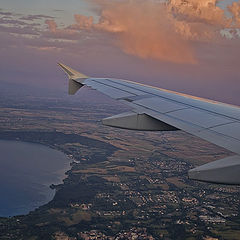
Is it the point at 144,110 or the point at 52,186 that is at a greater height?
the point at 144,110

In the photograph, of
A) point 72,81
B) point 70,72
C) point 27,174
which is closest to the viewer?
point 72,81

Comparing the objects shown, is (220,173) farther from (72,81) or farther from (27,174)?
(27,174)

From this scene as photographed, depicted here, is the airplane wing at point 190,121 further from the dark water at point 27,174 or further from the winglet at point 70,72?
the dark water at point 27,174

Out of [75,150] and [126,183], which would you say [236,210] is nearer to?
[126,183]

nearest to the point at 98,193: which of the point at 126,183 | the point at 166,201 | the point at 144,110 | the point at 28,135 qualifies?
the point at 126,183

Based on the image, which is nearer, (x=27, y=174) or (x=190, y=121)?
(x=190, y=121)

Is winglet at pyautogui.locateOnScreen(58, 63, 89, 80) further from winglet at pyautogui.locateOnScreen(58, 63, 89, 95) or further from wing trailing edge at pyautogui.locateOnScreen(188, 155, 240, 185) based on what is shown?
wing trailing edge at pyautogui.locateOnScreen(188, 155, 240, 185)

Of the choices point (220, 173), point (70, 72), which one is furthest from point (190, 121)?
point (70, 72)

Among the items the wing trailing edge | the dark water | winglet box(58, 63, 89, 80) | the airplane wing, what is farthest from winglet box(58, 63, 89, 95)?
the dark water
